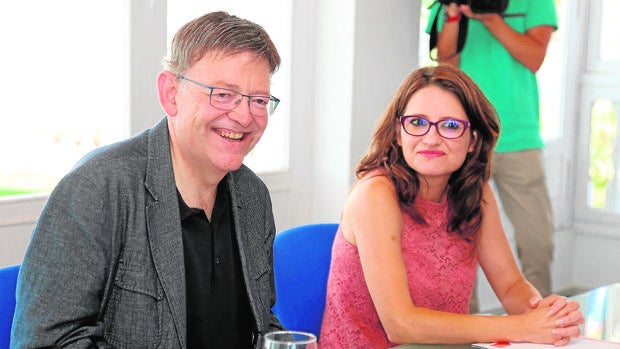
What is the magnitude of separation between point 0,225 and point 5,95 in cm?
37

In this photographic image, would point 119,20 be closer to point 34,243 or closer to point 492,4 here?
point 492,4

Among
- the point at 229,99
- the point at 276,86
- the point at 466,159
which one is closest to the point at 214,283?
the point at 229,99

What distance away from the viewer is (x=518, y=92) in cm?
353

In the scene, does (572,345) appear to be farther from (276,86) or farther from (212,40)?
(276,86)

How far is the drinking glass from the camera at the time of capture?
1.17 metres

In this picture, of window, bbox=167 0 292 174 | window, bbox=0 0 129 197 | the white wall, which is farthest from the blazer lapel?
the white wall

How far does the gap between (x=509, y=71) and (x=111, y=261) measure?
7.51 feet

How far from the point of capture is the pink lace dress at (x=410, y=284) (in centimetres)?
222

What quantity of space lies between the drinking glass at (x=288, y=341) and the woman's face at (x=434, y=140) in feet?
3.60

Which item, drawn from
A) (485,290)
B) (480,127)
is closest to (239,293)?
(480,127)

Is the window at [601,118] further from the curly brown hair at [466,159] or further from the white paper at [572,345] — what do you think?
the white paper at [572,345]

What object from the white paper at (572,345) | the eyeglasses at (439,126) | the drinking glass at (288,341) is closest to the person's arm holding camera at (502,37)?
the eyeglasses at (439,126)

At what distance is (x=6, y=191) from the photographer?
2703 millimetres

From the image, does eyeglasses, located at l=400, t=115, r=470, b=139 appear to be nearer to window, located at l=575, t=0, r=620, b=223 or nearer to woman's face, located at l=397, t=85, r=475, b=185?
woman's face, located at l=397, t=85, r=475, b=185
